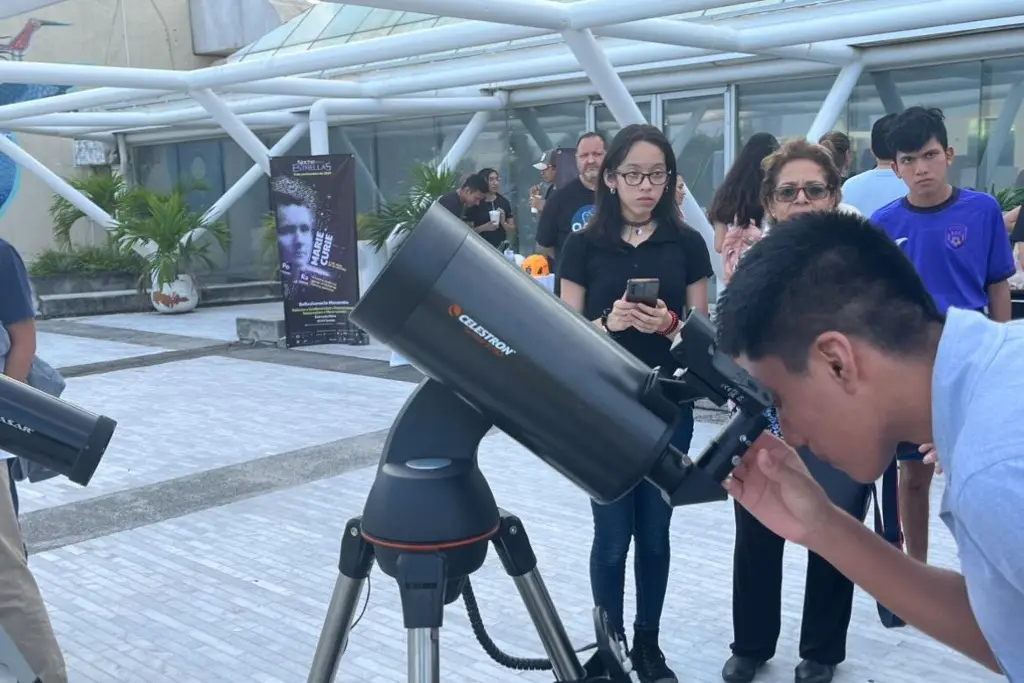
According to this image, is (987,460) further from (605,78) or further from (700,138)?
(700,138)

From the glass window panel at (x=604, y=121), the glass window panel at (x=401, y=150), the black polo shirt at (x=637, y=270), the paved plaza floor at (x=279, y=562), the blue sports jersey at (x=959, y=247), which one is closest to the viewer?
the black polo shirt at (x=637, y=270)

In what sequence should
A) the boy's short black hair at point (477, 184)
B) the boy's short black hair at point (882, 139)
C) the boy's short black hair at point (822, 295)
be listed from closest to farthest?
the boy's short black hair at point (822, 295) < the boy's short black hair at point (882, 139) < the boy's short black hair at point (477, 184)

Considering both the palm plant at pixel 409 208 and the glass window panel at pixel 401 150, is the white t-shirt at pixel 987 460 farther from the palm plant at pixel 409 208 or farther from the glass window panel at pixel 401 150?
the glass window panel at pixel 401 150

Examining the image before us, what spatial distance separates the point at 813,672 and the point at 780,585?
27cm

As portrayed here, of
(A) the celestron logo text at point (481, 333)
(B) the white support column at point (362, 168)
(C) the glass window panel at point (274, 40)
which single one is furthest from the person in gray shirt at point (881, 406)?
(C) the glass window panel at point (274, 40)

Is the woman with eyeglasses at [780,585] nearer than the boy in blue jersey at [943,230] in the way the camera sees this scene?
Yes

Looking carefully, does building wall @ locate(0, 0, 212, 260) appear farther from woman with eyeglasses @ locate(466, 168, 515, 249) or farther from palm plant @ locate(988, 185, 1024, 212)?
palm plant @ locate(988, 185, 1024, 212)

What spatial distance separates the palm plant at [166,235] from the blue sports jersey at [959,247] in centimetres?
1129

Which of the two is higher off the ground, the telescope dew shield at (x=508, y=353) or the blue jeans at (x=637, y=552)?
the telescope dew shield at (x=508, y=353)

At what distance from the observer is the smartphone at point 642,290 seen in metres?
2.59

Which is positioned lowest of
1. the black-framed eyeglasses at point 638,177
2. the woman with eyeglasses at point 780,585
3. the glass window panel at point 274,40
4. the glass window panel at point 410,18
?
the woman with eyeglasses at point 780,585

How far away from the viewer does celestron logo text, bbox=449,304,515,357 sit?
1.46 meters

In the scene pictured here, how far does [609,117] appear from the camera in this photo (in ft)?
39.9

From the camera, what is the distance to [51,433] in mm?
1479
